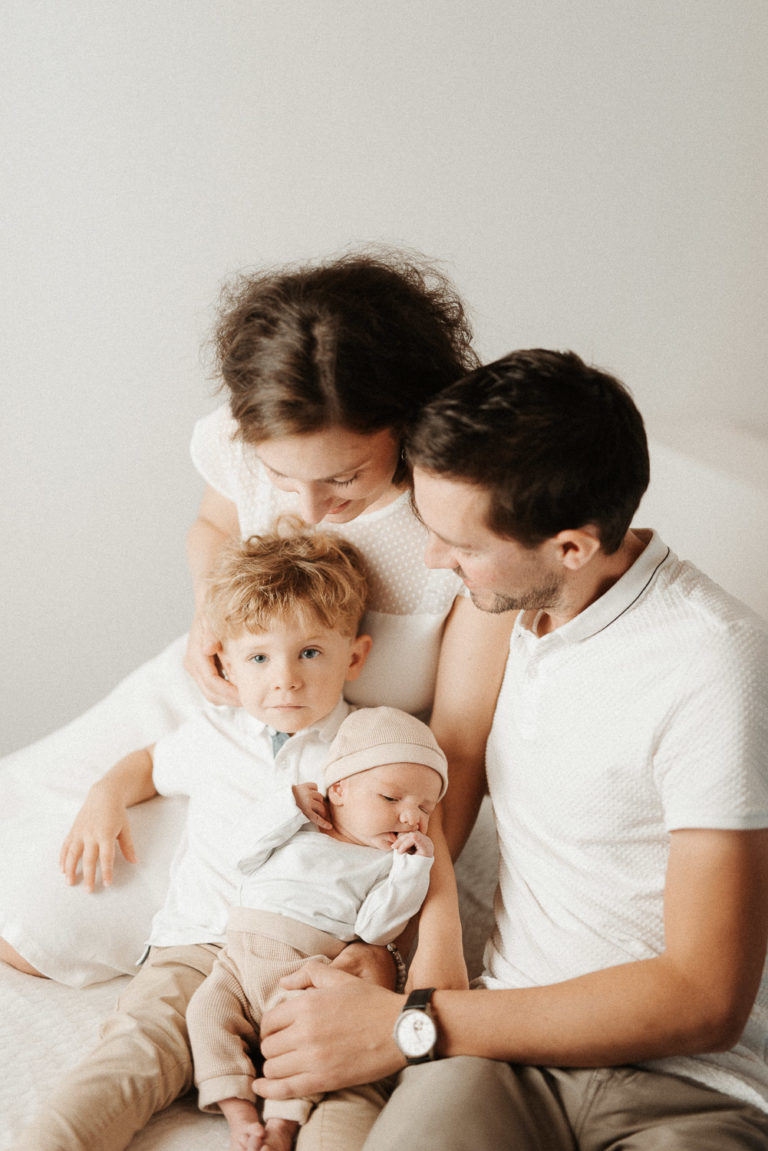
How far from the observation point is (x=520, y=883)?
1570 millimetres

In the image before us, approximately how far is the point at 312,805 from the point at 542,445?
2.22ft

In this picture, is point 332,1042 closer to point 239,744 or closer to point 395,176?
point 239,744

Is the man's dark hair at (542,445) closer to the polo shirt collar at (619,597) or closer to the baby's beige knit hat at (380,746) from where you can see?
the polo shirt collar at (619,597)

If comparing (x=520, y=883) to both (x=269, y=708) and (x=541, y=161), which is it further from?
(x=541, y=161)

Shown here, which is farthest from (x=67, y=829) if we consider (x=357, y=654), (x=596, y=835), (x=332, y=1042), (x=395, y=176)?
(x=395, y=176)

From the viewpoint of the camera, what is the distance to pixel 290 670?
1.71 meters

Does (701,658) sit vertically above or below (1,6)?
below

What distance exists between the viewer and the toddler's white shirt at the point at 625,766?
4.20 ft

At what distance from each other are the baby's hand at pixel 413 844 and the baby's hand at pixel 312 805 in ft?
0.40

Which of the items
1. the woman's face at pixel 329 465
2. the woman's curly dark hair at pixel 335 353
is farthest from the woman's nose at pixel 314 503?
the woman's curly dark hair at pixel 335 353

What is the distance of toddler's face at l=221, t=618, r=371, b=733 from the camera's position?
171 centimetres

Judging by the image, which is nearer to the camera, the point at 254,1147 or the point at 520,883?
the point at 254,1147

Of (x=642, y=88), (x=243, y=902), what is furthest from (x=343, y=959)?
(x=642, y=88)

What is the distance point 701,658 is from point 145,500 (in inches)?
74.7
